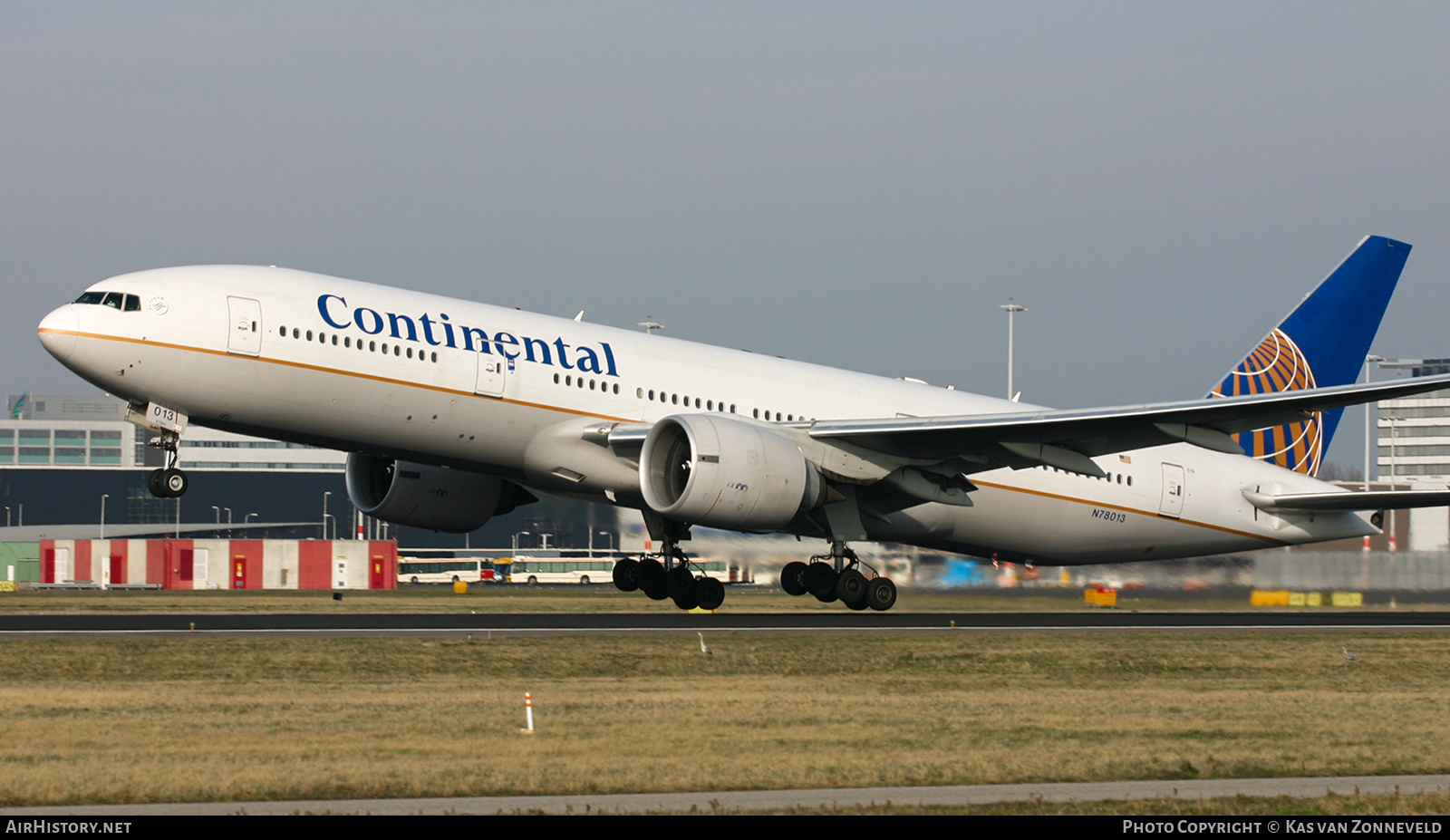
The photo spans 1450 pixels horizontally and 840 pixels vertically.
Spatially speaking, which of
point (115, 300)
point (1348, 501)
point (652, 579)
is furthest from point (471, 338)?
point (1348, 501)

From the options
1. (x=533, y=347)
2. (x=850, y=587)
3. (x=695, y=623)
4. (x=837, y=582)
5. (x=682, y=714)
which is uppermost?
(x=533, y=347)

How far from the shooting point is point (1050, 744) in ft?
53.1

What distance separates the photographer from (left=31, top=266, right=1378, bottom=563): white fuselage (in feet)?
90.3

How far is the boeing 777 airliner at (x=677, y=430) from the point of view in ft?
91.0

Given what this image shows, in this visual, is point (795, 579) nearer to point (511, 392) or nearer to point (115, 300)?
point (511, 392)

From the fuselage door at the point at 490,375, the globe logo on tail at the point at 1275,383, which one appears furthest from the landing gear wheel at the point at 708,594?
the globe logo on tail at the point at 1275,383

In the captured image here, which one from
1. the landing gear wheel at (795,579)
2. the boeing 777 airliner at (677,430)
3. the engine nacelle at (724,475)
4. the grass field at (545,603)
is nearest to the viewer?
the boeing 777 airliner at (677,430)

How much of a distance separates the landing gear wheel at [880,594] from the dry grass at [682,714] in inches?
222

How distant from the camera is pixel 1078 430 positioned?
3069 centimetres

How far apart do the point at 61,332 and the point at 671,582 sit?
1360cm

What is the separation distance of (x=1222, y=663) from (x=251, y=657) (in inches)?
→ 593

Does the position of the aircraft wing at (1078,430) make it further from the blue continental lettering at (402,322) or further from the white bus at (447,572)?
the white bus at (447,572)
